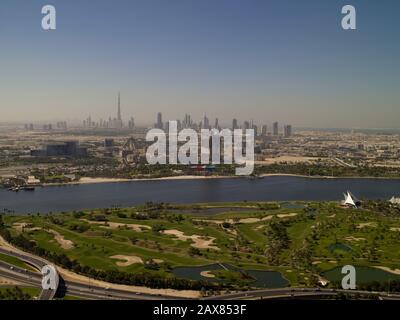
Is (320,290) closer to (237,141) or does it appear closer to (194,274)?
(194,274)

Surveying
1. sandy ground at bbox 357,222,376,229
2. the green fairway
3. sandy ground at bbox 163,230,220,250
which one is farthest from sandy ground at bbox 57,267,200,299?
sandy ground at bbox 357,222,376,229

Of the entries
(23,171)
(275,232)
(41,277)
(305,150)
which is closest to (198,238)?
(275,232)

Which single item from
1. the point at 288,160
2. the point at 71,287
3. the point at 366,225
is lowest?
the point at 366,225

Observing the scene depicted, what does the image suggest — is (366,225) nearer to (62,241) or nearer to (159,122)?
(62,241)

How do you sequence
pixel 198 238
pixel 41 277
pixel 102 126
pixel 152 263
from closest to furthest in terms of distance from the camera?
pixel 41 277 → pixel 152 263 → pixel 198 238 → pixel 102 126

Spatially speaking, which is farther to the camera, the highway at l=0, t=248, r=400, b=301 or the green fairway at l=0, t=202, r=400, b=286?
the green fairway at l=0, t=202, r=400, b=286

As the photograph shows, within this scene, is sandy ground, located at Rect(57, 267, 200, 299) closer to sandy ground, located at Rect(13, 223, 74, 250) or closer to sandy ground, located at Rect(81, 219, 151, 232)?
sandy ground, located at Rect(13, 223, 74, 250)

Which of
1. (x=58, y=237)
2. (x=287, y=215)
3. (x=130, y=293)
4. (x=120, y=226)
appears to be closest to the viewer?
(x=130, y=293)

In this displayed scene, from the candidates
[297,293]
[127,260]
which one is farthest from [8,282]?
[297,293]
